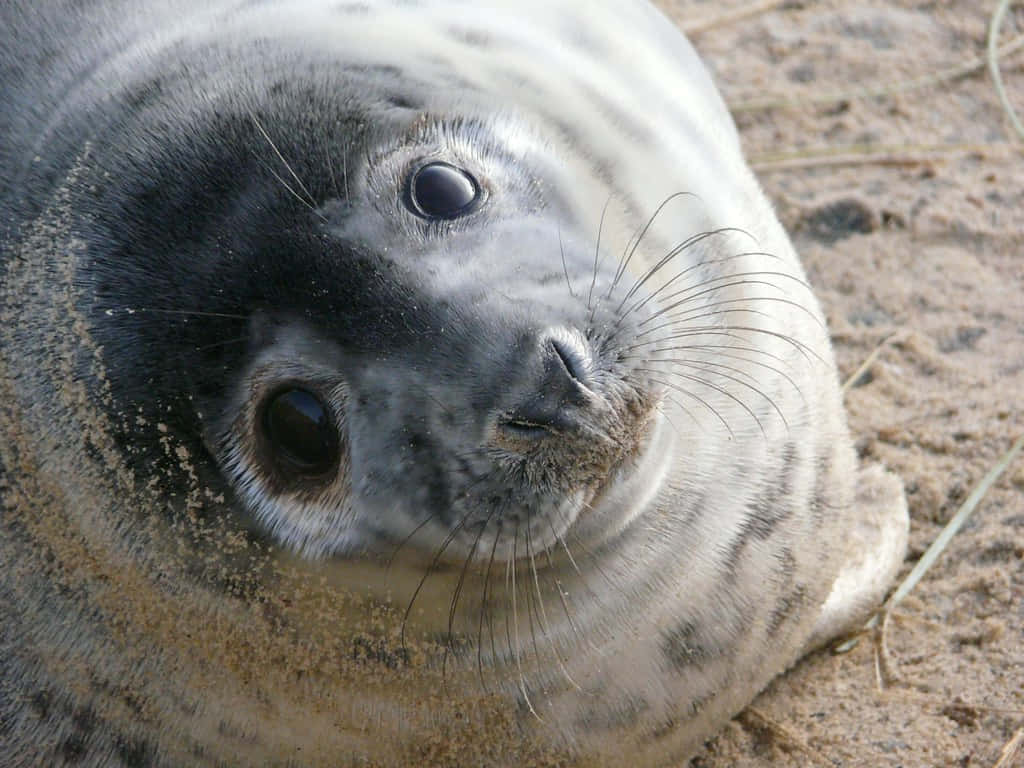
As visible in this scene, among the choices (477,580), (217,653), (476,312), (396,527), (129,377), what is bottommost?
(217,653)

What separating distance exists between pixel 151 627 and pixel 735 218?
4.19 feet

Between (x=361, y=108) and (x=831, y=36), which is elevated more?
(x=361, y=108)

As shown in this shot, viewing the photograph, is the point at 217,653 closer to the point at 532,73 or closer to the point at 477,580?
the point at 477,580

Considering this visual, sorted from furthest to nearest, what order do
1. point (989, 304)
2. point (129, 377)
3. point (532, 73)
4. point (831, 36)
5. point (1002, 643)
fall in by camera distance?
point (831, 36), point (989, 304), point (1002, 643), point (532, 73), point (129, 377)

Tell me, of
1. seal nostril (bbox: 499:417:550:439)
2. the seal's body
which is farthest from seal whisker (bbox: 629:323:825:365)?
seal nostril (bbox: 499:417:550:439)

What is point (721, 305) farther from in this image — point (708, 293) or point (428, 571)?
point (428, 571)

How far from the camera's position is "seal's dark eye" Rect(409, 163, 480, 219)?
189 cm

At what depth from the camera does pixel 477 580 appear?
6.25 ft

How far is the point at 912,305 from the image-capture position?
138 inches

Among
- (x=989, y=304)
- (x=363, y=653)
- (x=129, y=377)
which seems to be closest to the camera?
(x=129, y=377)

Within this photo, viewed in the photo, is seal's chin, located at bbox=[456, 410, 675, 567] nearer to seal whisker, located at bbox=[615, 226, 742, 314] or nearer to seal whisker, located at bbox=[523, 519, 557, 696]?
seal whisker, located at bbox=[523, 519, 557, 696]

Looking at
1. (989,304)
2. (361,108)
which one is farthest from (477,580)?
(989,304)

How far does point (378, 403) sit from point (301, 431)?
148 millimetres

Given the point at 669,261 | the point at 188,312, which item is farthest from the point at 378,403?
the point at 669,261
